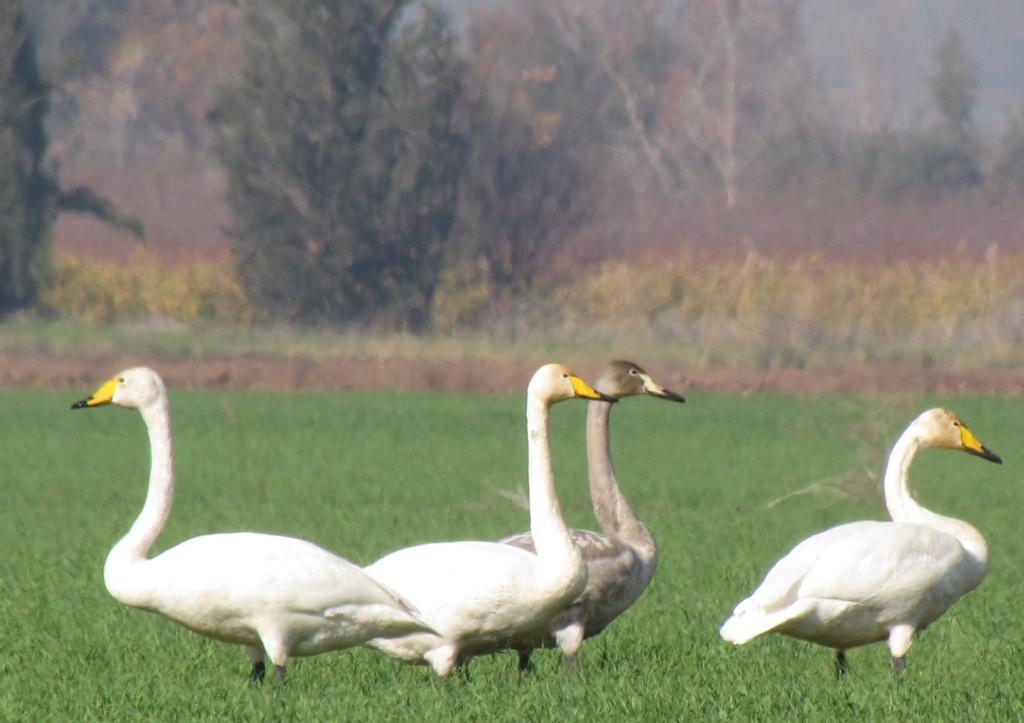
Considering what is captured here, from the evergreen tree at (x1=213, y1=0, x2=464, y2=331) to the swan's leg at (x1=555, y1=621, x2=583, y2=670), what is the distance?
33.2m

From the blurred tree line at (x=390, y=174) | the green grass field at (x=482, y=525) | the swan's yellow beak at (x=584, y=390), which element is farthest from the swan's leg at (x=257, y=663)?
the blurred tree line at (x=390, y=174)

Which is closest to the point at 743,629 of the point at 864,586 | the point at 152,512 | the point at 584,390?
the point at 864,586

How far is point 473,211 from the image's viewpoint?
4312 cm

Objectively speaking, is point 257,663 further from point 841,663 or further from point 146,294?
point 146,294

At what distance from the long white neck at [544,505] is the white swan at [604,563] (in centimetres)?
27

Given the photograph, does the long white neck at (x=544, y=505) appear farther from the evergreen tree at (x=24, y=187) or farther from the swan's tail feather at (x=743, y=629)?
the evergreen tree at (x=24, y=187)

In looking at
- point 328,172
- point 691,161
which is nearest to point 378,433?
point 328,172

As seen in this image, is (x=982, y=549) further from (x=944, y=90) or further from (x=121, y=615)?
(x=944, y=90)

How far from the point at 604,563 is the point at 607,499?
29.8 inches

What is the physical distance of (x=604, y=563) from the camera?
785cm

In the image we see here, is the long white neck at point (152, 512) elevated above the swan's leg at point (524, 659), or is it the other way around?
the long white neck at point (152, 512)

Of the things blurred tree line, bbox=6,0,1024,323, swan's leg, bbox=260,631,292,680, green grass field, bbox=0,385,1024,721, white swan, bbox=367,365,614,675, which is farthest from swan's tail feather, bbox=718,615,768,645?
blurred tree line, bbox=6,0,1024,323

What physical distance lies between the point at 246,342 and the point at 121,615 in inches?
997

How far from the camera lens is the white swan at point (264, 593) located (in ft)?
22.9
